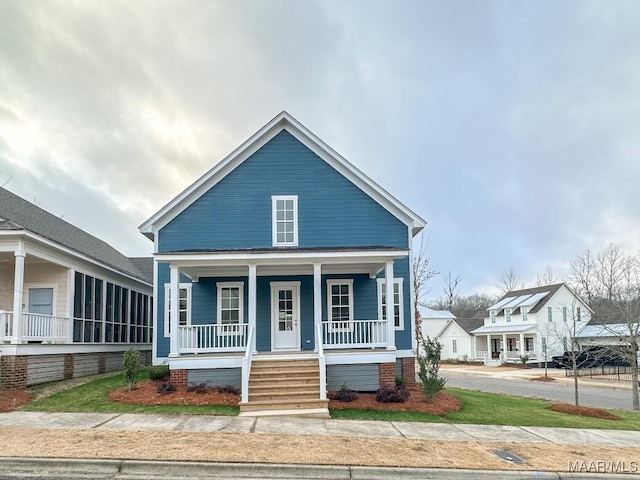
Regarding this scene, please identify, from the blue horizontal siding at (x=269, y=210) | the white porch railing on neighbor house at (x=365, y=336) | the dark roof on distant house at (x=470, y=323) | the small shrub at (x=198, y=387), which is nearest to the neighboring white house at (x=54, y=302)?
the blue horizontal siding at (x=269, y=210)

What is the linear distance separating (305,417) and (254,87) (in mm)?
13419

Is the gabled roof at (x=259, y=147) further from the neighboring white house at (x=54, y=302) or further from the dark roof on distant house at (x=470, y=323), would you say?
the dark roof on distant house at (x=470, y=323)

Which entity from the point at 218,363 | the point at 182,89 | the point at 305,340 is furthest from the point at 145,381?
the point at 182,89

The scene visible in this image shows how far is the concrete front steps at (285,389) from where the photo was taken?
11555 millimetres

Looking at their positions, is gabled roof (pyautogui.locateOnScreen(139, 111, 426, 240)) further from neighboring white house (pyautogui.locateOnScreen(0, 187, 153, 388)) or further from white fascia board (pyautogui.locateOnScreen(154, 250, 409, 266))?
white fascia board (pyautogui.locateOnScreen(154, 250, 409, 266))

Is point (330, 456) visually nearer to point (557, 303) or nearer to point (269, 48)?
point (269, 48)

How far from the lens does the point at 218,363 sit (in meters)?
13.5

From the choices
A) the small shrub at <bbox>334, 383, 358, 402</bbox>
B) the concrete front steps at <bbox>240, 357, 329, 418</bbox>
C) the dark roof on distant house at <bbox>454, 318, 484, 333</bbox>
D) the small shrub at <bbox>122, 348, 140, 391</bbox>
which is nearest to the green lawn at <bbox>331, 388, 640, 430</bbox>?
the concrete front steps at <bbox>240, 357, 329, 418</bbox>

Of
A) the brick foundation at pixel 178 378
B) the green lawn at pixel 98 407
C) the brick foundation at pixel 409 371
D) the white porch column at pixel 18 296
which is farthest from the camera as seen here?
the brick foundation at pixel 409 371

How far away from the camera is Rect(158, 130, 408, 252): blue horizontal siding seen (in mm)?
16938

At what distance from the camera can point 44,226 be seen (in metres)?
17.2

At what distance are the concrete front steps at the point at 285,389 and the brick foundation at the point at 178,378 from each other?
6.10 ft

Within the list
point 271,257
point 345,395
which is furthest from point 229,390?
point 271,257

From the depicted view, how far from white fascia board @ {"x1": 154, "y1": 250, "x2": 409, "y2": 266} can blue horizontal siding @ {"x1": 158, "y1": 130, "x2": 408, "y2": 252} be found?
273 cm
